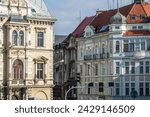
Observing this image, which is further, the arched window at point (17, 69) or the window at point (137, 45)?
the window at point (137, 45)

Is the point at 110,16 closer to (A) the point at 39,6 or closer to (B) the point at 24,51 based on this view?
(A) the point at 39,6

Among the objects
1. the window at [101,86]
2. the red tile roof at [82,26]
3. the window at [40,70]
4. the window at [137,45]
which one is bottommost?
the window at [101,86]

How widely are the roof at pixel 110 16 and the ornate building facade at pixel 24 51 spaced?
456 inches

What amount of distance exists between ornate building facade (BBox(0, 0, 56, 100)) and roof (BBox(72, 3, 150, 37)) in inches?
456

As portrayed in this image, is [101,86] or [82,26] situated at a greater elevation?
[82,26]

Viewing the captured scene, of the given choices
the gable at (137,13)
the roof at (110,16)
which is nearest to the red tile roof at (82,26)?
the roof at (110,16)

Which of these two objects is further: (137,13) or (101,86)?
(101,86)

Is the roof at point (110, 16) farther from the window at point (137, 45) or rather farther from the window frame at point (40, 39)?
the window frame at point (40, 39)

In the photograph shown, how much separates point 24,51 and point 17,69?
216 centimetres

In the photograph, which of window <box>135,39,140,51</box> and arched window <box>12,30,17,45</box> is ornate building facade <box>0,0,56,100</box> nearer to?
arched window <box>12,30,17,45</box>

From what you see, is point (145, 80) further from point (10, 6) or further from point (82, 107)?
point (82, 107)

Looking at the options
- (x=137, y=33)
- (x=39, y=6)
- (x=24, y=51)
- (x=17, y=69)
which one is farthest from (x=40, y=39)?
(x=137, y=33)

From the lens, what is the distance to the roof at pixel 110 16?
197 ft

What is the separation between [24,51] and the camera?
168 feet
